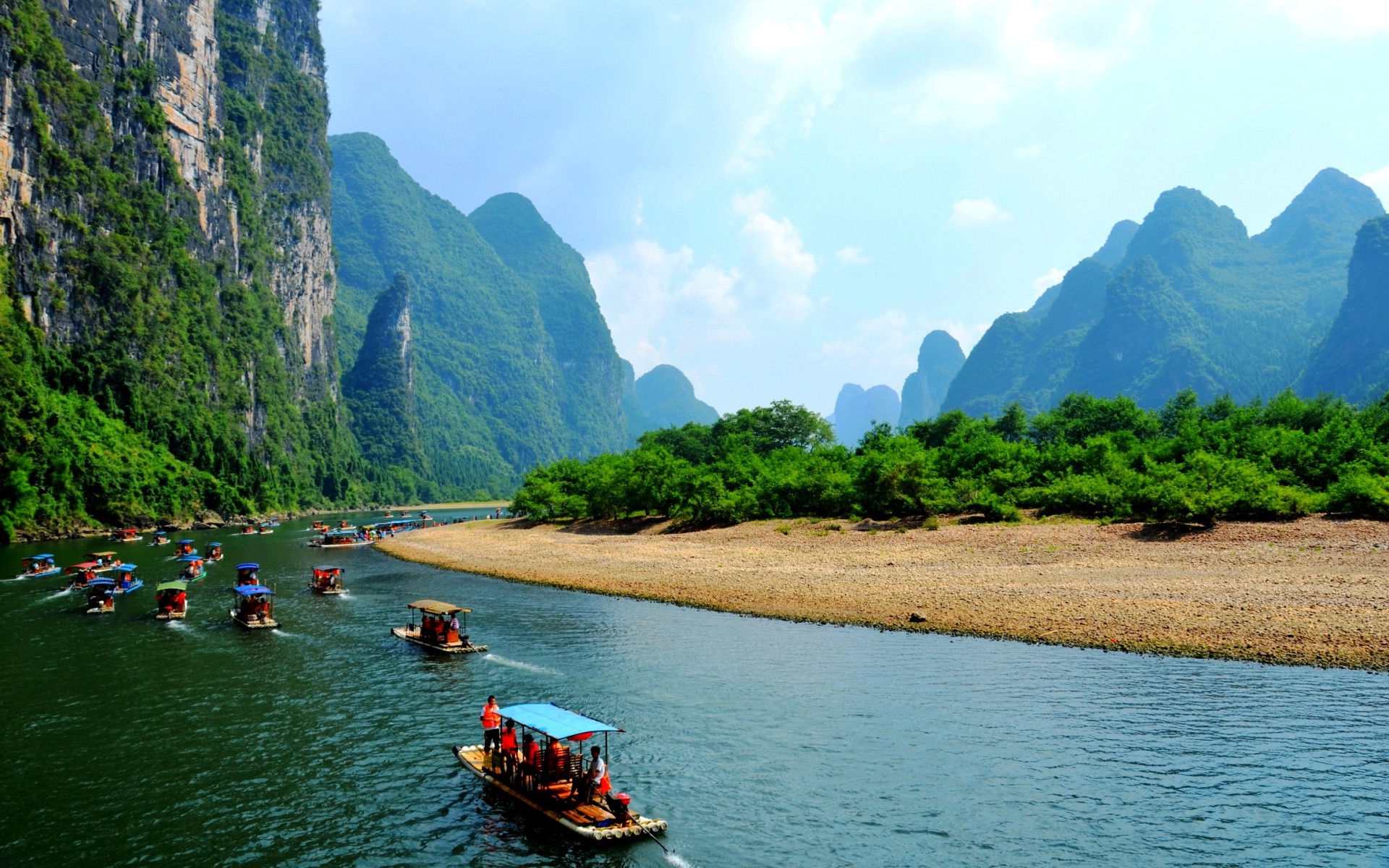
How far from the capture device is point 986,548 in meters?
51.4

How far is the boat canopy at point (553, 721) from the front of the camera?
779 inches

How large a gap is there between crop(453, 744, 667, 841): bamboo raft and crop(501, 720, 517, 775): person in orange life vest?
439 mm

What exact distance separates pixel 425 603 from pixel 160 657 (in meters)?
12.0

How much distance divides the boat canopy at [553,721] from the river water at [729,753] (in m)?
2.15

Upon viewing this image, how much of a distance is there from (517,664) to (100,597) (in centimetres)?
3224

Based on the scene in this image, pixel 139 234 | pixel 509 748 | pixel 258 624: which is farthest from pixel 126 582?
pixel 139 234

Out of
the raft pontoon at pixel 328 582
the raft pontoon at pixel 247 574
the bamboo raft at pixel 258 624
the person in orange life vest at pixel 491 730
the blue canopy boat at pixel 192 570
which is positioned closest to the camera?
the person in orange life vest at pixel 491 730

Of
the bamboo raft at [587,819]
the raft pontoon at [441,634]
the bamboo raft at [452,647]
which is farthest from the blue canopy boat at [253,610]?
the bamboo raft at [587,819]

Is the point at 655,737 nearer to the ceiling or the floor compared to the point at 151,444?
nearer to the floor

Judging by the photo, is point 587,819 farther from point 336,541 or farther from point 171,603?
point 336,541

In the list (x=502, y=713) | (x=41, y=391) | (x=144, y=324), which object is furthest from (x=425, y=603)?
(x=144, y=324)

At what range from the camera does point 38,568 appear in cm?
6519

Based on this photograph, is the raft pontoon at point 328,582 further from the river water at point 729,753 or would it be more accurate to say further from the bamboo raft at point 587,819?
the bamboo raft at point 587,819

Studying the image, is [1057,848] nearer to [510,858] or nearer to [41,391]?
[510,858]
